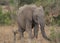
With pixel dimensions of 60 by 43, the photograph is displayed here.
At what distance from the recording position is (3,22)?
1293 centimetres

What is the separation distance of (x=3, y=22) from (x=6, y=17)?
272 mm

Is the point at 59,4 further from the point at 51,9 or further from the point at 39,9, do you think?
the point at 39,9

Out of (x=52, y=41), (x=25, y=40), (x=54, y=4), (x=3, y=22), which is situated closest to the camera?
(x=52, y=41)

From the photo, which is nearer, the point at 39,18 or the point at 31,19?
the point at 39,18

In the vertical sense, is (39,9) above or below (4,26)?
above

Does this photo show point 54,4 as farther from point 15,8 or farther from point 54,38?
point 54,38

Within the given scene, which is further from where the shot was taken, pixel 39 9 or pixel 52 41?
pixel 52 41

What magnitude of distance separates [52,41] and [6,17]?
5.18 m

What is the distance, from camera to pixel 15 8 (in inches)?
517

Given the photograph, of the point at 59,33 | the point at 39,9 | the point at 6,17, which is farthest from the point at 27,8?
the point at 6,17

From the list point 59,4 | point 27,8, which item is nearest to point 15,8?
point 59,4

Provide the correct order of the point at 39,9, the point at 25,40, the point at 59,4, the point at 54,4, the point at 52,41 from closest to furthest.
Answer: the point at 39,9
the point at 52,41
the point at 25,40
the point at 59,4
the point at 54,4

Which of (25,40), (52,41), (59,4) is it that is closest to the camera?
(52,41)

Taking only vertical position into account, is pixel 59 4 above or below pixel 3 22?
above
